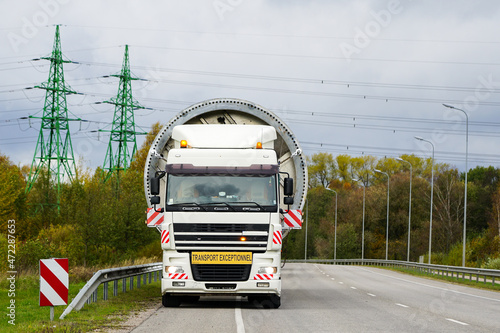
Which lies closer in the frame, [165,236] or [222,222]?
[222,222]

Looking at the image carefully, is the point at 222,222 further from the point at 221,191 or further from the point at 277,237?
the point at 277,237

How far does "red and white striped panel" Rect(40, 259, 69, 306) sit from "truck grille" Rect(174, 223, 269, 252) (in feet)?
11.8

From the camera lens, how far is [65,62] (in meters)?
52.2

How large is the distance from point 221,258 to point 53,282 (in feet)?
13.8

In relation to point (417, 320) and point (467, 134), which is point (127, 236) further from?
point (417, 320)

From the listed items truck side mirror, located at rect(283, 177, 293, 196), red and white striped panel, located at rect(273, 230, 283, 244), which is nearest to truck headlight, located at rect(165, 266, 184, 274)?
red and white striped panel, located at rect(273, 230, 283, 244)

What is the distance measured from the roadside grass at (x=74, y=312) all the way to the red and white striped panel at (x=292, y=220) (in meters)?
3.83

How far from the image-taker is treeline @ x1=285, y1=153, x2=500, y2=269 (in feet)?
268

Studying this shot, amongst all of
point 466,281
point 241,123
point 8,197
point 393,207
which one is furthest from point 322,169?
point 241,123

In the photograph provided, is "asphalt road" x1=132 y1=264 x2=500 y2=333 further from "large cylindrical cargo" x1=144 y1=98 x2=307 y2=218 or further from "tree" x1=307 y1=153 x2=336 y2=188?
"tree" x1=307 y1=153 x2=336 y2=188

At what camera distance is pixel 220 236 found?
15.4m

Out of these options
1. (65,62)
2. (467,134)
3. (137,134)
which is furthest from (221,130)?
(137,134)

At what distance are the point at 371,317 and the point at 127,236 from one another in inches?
1327

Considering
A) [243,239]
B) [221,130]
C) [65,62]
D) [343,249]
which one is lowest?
[343,249]
